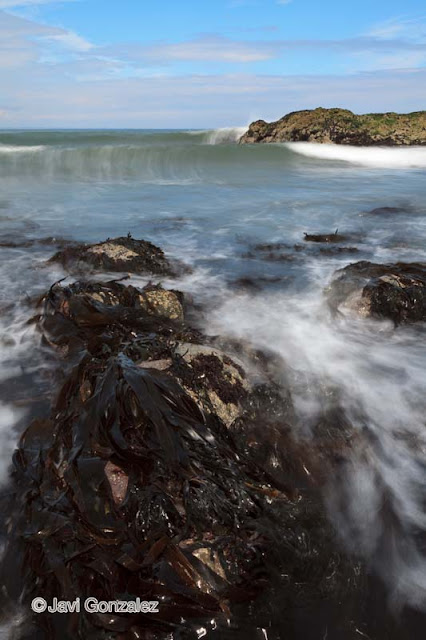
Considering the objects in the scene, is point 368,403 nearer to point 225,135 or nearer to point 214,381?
point 214,381

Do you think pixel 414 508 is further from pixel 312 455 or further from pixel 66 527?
pixel 66 527

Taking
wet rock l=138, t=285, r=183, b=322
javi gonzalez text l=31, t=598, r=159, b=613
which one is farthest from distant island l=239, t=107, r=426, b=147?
javi gonzalez text l=31, t=598, r=159, b=613

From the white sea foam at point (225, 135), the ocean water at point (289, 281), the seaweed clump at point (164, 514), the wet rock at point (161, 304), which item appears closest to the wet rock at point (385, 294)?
the ocean water at point (289, 281)

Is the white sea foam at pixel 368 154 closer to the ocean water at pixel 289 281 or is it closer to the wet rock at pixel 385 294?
the ocean water at pixel 289 281

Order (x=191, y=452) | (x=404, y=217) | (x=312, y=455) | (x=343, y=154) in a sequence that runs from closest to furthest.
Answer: (x=191, y=452), (x=312, y=455), (x=404, y=217), (x=343, y=154)

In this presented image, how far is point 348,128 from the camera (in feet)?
101

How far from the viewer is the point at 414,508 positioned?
2643 millimetres

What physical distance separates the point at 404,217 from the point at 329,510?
9.88 metres

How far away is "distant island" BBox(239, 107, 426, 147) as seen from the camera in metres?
30.5

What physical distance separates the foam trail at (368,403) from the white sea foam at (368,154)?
21531 mm

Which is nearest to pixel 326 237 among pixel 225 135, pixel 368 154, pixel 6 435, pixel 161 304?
pixel 161 304

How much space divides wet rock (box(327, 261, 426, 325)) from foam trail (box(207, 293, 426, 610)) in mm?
212

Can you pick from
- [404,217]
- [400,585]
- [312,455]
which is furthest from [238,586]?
[404,217]

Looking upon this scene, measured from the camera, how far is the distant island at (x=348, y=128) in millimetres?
30531
